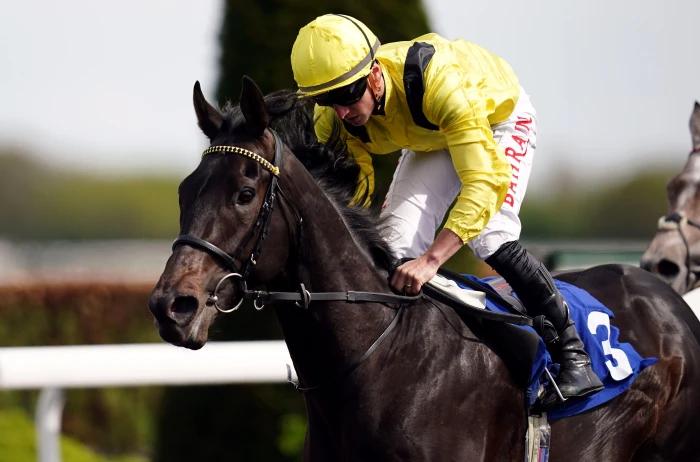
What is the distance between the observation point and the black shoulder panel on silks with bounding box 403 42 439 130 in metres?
3.54

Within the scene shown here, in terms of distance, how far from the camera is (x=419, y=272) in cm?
347

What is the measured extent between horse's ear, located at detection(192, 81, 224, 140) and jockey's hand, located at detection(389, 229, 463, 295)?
669 mm

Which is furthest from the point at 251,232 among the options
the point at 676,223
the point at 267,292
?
the point at 676,223

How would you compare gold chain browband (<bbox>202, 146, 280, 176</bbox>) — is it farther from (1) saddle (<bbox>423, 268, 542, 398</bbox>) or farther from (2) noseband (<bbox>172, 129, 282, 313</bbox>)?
(1) saddle (<bbox>423, 268, 542, 398</bbox>)

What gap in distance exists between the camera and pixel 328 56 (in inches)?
133

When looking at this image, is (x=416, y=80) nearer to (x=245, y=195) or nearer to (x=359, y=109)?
(x=359, y=109)

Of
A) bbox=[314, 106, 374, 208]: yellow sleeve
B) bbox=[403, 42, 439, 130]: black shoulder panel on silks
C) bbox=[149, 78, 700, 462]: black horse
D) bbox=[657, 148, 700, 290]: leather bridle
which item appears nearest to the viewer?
bbox=[149, 78, 700, 462]: black horse

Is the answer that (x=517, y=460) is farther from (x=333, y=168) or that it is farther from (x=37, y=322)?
(x=37, y=322)

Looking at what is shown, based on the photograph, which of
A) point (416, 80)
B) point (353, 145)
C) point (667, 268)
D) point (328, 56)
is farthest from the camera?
point (667, 268)

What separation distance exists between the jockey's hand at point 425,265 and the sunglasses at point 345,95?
1.54ft

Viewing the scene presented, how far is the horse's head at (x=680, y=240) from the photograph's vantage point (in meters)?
5.53

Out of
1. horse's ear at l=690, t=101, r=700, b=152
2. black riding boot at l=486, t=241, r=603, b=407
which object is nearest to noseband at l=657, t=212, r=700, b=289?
horse's ear at l=690, t=101, r=700, b=152

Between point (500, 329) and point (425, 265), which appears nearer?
point (425, 265)

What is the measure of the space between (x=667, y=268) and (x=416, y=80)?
2.48 m
